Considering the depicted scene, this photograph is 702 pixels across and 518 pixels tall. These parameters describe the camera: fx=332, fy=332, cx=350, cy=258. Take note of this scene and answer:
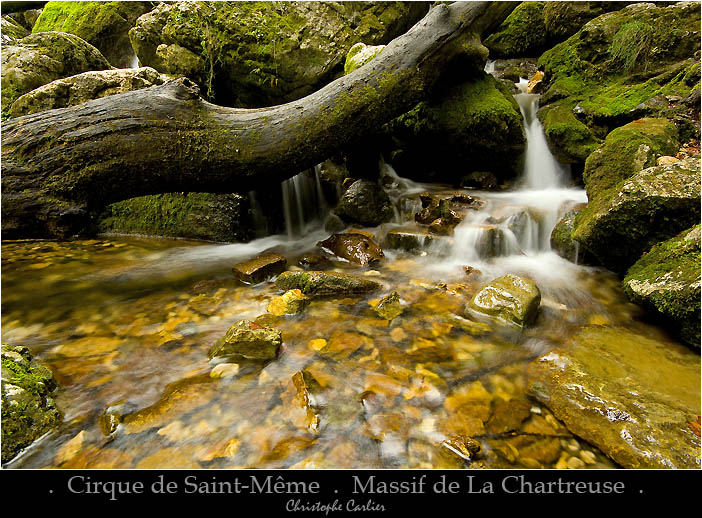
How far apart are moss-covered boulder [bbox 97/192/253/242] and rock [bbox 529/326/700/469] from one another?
4908 mm

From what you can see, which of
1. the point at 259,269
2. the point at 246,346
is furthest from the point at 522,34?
the point at 246,346

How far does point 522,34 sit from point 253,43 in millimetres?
8227

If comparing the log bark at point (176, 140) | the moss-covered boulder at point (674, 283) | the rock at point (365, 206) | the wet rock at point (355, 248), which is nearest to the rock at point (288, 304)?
the wet rock at point (355, 248)

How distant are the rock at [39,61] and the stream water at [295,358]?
304 centimetres

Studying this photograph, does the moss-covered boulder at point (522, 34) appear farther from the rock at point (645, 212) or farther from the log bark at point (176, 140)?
the rock at point (645, 212)

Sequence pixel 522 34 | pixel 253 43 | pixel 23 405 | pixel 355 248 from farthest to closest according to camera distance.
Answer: pixel 522 34 < pixel 253 43 < pixel 355 248 < pixel 23 405

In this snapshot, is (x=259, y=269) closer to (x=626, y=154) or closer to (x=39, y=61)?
(x=626, y=154)

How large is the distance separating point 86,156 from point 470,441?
4.15 meters

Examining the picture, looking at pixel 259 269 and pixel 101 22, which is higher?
pixel 101 22

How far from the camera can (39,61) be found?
20.0 ft

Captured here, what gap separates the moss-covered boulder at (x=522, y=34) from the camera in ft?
32.5

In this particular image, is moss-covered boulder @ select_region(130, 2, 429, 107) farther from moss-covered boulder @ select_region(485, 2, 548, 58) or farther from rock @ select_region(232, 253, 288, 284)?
rock @ select_region(232, 253, 288, 284)
